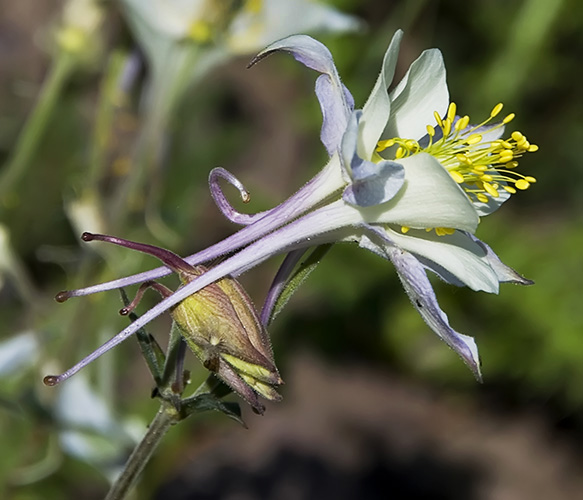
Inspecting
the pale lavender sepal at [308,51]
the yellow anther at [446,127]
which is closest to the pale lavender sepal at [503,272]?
the yellow anther at [446,127]

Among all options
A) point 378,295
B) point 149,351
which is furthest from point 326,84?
point 378,295

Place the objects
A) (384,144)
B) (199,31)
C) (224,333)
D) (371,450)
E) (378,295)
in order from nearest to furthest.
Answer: (224,333) < (384,144) < (199,31) < (378,295) < (371,450)

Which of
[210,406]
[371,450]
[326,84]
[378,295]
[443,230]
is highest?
[326,84]

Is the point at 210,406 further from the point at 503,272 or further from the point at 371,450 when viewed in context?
the point at 371,450

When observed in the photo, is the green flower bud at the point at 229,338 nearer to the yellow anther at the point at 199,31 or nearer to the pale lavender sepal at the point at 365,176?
the pale lavender sepal at the point at 365,176

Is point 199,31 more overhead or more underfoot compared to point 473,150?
more underfoot

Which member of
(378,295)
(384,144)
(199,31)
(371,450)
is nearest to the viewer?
(384,144)

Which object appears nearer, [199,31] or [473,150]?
[473,150]
